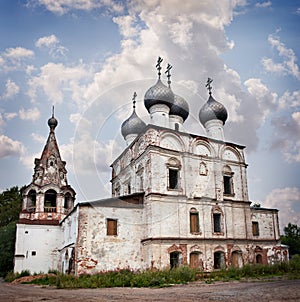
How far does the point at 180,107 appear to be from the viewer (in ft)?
78.9

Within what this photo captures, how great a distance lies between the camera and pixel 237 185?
890 inches

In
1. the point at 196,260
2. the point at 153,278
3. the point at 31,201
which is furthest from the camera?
the point at 31,201

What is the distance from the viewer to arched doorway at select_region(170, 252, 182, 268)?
1888 centimetres

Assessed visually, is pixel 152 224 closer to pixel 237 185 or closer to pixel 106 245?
pixel 106 245

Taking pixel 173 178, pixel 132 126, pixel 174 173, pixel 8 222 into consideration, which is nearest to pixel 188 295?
pixel 173 178

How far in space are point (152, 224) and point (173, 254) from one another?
7.03 feet

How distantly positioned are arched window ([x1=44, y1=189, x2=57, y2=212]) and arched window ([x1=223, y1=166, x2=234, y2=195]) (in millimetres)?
11742

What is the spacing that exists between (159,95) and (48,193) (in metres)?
10.3

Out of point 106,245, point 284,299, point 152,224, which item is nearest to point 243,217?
point 152,224

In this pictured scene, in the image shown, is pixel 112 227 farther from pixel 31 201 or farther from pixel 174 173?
pixel 31 201

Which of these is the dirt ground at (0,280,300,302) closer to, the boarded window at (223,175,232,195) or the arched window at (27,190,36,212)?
the boarded window at (223,175,232,195)

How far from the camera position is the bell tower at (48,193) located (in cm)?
Result: 2383

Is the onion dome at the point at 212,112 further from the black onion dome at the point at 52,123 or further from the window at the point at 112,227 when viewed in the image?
the black onion dome at the point at 52,123

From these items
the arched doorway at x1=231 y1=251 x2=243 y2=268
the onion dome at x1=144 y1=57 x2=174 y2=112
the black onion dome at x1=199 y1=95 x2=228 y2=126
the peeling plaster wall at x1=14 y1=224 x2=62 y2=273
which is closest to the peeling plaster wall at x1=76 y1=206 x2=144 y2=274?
the arched doorway at x1=231 y1=251 x2=243 y2=268
